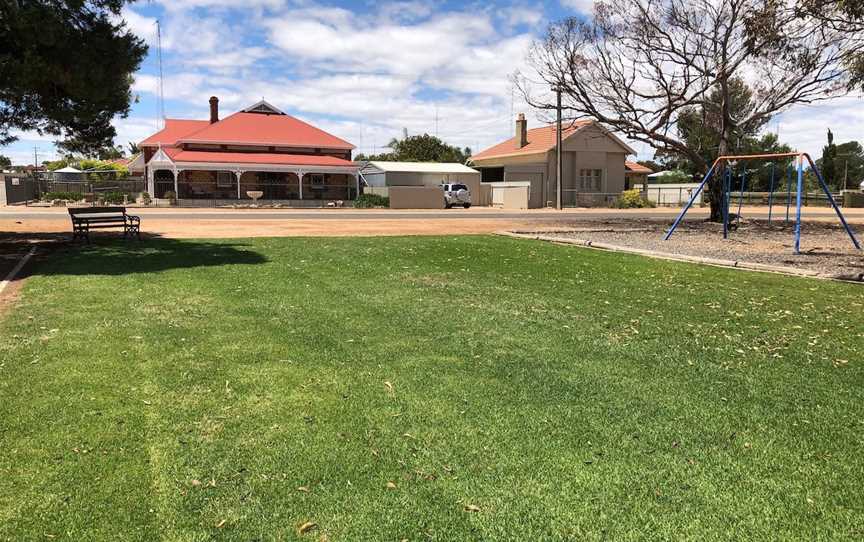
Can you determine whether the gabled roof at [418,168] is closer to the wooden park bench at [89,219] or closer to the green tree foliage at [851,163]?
the wooden park bench at [89,219]

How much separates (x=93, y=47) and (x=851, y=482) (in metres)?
13.5

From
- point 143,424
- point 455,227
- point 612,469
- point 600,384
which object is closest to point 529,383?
point 600,384

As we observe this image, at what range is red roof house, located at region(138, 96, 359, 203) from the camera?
42156mm

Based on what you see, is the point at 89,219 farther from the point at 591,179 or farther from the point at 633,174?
the point at 633,174

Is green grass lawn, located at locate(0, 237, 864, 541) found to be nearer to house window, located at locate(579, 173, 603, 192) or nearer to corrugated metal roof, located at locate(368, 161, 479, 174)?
corrugated metal roof, located at locate(368, 161, 479, 174)

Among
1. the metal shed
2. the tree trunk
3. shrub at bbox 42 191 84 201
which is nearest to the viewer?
the tree trunk

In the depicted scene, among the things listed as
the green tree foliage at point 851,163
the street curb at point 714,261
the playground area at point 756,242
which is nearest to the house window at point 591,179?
the playground area at point 756,242

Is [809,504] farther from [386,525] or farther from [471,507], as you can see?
[386,525]

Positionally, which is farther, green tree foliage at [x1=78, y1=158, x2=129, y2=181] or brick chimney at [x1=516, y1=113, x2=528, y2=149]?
green tree foliage at [x1=78, y1=158, x2=129, y2=181]

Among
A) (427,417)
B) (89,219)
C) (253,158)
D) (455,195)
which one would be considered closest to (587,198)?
(455,195)

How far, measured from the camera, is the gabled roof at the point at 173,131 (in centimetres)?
5165

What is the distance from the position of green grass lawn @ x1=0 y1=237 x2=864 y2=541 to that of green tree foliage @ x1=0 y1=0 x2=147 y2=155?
466cm

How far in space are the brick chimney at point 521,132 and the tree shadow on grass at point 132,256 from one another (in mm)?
37924

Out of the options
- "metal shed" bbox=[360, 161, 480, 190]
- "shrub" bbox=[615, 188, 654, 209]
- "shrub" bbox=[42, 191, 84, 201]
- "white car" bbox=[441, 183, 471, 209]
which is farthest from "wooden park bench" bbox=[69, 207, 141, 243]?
"shrub" bbox=[615, 188, 654, 209]
